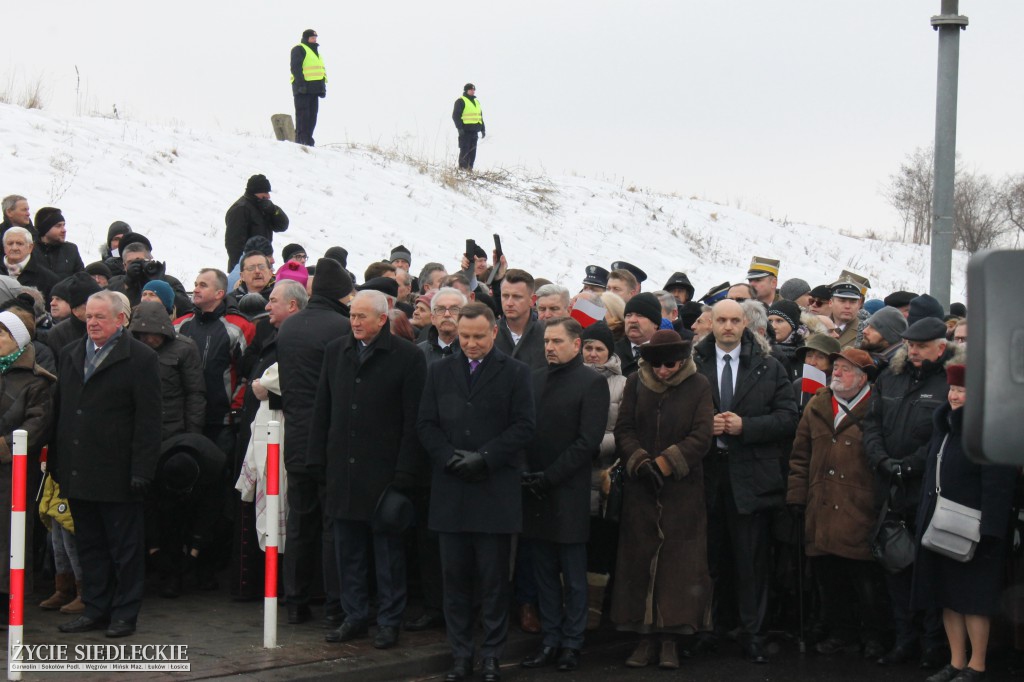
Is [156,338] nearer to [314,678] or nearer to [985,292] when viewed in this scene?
[314,678]

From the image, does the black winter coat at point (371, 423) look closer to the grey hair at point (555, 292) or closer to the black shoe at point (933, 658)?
the grey hair at point (555, 292)

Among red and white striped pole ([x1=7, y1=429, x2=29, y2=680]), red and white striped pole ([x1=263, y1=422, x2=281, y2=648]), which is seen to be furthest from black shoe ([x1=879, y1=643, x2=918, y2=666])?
red and white striped pole ([x1=7, y1=429, x2=29, y2=680])

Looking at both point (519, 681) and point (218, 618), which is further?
point (218, 618)

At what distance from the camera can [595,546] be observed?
909 centimetres

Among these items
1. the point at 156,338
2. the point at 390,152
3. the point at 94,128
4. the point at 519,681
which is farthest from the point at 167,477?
the point at 390,152

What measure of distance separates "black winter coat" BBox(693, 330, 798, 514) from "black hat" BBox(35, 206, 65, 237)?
704 centimetres

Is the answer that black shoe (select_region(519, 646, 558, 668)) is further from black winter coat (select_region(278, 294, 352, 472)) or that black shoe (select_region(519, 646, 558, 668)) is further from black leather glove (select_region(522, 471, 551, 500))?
black winter coat (select_region(278, 294, 352, 472))

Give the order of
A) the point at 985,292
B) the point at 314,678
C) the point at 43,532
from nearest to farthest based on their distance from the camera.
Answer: the point at 985,292 < the point at 314,678 < the point at 43,532

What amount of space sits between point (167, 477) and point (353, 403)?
1.69 meters

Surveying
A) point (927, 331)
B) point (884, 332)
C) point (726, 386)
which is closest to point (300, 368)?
point (726, 386)

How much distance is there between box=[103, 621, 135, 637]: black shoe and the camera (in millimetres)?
8250

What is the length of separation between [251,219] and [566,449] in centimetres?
730

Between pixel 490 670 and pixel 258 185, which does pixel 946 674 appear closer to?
pixel 490 670

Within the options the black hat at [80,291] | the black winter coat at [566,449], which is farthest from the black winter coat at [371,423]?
the black hat at [80,291]
